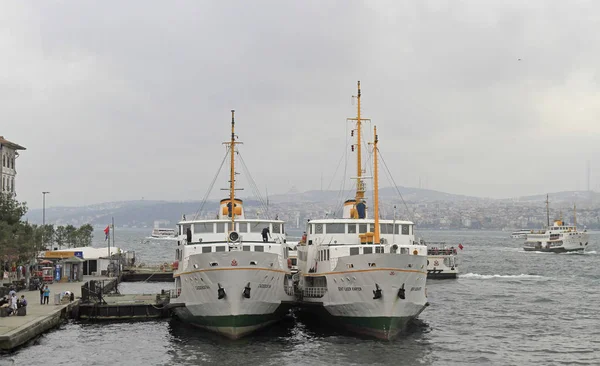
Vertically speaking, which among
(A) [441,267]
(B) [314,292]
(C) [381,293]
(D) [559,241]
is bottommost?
(A) [441,267]

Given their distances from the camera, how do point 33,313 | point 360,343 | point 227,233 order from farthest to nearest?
point 227,233
point 33,313
point 360,343

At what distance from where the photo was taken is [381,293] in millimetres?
37906

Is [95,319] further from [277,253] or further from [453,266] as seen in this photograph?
[453,266]

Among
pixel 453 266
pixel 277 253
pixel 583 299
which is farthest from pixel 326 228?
pixel 453 266

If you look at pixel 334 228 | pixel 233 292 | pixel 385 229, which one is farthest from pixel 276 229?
pixel 233 292

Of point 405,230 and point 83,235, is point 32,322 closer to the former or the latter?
point 405,230

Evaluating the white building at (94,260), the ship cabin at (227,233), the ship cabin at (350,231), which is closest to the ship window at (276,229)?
the ship cabin at (227,233)

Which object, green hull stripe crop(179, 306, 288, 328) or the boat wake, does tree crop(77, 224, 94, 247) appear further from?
green hull stripe crop(179, 306, 288, 328)

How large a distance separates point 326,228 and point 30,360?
67.7 ft

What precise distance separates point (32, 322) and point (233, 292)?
11.2 m

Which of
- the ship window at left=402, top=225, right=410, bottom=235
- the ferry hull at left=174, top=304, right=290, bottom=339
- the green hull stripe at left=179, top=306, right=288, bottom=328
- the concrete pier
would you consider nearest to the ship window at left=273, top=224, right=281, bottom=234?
the green hull stripe at left=179, top=306, right=288, bottom=328

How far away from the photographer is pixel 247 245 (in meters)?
41.9

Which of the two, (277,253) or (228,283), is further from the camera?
(277,253)

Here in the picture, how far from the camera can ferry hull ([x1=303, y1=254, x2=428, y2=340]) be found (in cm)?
3775
